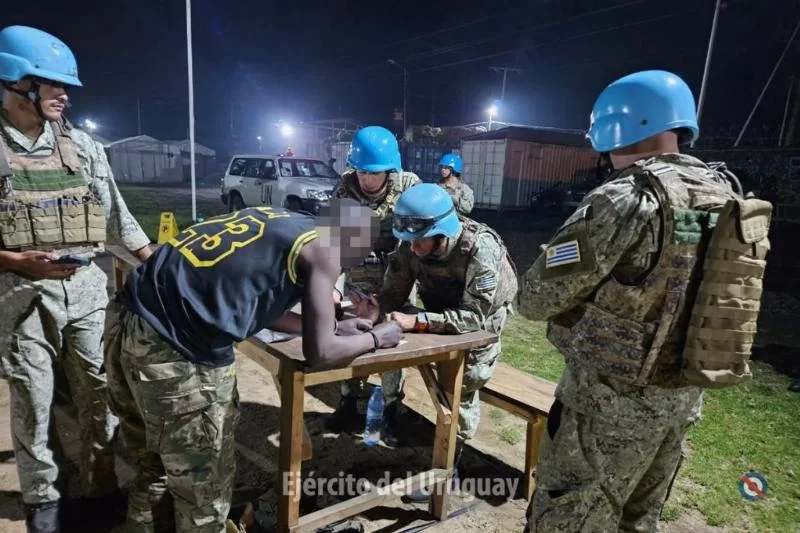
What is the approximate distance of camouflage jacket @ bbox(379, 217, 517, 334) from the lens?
2.53m

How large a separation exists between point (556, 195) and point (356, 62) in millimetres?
29100

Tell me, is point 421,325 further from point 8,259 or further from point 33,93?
point 33,93

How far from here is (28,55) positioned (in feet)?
6.73

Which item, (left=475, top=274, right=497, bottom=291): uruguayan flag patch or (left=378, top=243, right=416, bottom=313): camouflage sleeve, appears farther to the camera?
(left=378, top=243, right=416, bottom=313): camouflage sleeve

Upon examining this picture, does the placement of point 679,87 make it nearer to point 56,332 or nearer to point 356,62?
point 56,332

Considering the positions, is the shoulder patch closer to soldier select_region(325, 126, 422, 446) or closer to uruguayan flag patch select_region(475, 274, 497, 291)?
uruguayan flag patch select_region(475, 274, 497, 291)

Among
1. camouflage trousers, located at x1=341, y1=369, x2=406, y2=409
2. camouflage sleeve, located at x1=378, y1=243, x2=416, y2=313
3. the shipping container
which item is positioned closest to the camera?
camouflage sleeve, located at x1=378, y1=243, x2=416, y2=313

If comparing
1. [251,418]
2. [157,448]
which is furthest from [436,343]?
[251,418]

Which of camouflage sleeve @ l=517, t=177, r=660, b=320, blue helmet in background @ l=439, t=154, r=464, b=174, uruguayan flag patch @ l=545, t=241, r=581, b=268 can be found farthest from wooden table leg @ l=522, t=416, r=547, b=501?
blue helmet in background @ l=439, t=154, r=464, b=174

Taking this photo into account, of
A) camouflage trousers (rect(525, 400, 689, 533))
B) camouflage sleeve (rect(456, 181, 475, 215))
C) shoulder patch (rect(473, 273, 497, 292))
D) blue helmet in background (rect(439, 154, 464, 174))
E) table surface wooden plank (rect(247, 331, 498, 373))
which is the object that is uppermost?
blue helmet in background (rect(439, 154, 464, 174))

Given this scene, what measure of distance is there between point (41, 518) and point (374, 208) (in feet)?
9.00

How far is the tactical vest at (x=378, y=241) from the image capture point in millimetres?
→ 3842

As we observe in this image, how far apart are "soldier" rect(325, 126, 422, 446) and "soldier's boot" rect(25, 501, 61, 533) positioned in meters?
1.74

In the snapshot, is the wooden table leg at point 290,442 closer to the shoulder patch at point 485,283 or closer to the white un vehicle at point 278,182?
the shoulder patch at point 485,283
